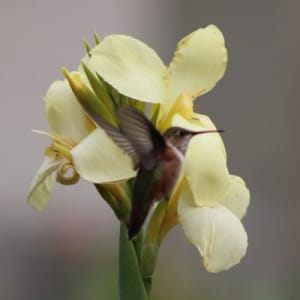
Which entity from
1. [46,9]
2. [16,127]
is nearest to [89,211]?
[16,127]

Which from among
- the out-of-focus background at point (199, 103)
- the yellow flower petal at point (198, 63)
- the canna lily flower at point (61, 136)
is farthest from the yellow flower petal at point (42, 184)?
the out-of-focus background at point (199, 103)

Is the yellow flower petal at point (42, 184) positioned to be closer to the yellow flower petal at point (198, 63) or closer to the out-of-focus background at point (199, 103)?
the yellow flower petal at point (198, 63)

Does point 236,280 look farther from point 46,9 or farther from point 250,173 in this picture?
point 46,9

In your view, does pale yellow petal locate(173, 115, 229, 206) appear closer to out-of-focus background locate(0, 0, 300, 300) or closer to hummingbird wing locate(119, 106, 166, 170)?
hummingbird wing locate(119, 106, 166, 170)

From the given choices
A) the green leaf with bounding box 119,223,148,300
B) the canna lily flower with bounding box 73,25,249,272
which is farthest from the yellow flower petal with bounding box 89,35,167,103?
the green leaf with bounding box 119,223,148,300

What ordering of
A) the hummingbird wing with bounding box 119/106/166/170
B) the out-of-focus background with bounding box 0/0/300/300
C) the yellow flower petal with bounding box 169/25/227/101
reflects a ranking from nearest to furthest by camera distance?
the hummingbird wing with bounding box 119/106/166/170 < the yellow flower petal with bounding box 169/25/227/101 < the out-of-focus background with bounding box 0/0/300/300

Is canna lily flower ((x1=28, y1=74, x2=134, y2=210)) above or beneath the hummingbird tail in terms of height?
above

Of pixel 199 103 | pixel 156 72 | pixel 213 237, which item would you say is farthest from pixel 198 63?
pixel 199 103
